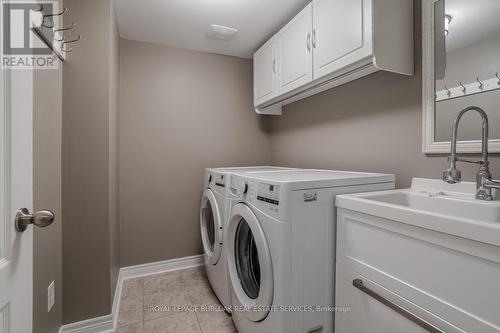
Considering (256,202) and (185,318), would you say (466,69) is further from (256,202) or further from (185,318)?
(185,318)

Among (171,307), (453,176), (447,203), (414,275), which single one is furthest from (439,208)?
(171,307)

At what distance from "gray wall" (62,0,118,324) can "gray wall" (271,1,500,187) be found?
1.62 metres

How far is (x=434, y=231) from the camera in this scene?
788 mm

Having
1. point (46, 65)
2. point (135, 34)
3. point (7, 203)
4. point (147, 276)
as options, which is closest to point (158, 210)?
point (147, 276)

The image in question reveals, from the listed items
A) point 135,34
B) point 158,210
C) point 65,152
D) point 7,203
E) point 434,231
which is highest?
point 135,34

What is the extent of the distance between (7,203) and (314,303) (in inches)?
47.4

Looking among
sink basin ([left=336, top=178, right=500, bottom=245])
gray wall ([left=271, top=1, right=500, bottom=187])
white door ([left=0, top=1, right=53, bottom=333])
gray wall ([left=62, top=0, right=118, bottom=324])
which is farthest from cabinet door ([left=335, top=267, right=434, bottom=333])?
gray wall ([left=62, top=0, right=118, bottom=324])

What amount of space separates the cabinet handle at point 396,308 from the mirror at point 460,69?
807mm

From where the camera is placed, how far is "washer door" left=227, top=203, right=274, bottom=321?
1.17 metres

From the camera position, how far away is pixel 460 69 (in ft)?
3.89

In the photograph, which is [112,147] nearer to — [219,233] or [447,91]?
[219,233]

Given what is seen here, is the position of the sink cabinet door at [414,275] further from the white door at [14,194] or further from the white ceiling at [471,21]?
the white door at [14,194]

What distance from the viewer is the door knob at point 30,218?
631 millimetres

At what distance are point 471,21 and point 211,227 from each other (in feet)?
6.98
